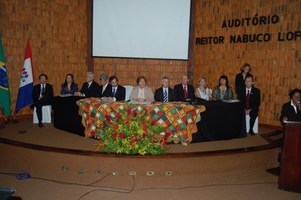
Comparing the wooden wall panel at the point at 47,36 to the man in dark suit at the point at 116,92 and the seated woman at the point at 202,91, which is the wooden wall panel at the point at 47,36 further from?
the seated woman at the point at 202,91

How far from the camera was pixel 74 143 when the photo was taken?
523 cm

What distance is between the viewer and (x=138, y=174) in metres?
4.28

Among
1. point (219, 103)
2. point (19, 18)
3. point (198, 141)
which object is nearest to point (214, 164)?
point (198, 141)

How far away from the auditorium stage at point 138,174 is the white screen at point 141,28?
4212 mm

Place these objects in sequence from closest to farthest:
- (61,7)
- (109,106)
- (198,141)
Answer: (109,106) → (198,141) → (61,7)

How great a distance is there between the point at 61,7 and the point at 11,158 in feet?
15.4

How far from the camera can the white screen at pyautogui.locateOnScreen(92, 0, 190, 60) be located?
328 inches

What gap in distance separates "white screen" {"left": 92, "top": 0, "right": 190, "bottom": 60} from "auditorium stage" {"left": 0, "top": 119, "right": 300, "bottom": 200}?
4212 mm

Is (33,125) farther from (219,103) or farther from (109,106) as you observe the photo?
(219,103)

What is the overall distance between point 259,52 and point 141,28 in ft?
9.80

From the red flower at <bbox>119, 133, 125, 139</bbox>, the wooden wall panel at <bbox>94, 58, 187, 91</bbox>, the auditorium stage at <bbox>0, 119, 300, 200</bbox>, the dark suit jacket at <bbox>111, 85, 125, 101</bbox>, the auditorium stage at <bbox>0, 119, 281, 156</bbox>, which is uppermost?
the wooden wall panel at <bbox>94, 58, 187, 91</bbox>

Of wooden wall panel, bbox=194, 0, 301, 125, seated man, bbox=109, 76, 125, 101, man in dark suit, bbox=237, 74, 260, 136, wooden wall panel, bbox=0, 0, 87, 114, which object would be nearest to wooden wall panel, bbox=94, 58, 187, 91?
wooden wall panel, bbox=194, 0, 301, 125

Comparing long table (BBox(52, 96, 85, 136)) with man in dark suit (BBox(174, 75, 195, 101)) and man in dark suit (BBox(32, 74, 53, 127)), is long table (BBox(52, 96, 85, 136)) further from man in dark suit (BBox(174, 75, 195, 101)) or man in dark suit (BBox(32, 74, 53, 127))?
man in dark suit (BBox(174, 75, 195, 101))

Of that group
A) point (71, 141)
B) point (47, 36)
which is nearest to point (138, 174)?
point (71, 141)
